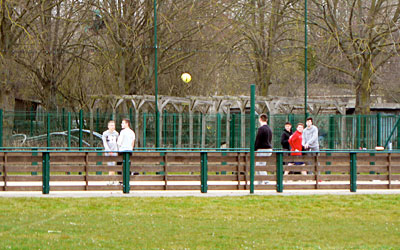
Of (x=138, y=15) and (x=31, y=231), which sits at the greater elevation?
(x=138, y=15)

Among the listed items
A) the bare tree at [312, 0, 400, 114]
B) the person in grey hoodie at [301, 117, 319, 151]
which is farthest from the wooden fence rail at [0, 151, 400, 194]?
the bare tree at [312, 0, 400, 114]

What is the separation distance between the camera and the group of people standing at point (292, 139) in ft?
61.5

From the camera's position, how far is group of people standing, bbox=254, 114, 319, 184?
18734 mm

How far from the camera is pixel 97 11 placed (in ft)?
103

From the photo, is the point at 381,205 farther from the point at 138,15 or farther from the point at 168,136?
the point at 138,15

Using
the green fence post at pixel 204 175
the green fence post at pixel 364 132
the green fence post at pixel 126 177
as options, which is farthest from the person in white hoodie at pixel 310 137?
the green fence post at pixel 364 132

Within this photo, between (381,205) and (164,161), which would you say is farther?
(164,161)

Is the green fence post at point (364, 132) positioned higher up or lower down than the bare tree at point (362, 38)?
lower down

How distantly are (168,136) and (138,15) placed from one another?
589cm

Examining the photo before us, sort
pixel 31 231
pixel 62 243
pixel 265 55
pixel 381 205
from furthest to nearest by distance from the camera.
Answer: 1. pixel 265 55
2. pixel 381 205
3. pixel 31 231
4. pixel 62 243

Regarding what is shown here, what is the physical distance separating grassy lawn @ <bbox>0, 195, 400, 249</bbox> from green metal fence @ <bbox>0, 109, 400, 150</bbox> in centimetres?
1134

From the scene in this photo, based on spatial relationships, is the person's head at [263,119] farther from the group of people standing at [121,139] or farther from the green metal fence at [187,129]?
the green metal fence at [187,129]

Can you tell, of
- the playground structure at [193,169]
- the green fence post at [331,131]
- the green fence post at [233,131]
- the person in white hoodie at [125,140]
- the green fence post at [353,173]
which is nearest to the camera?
the playground structure at [193,169]

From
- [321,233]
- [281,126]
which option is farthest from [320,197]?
[281,126]
